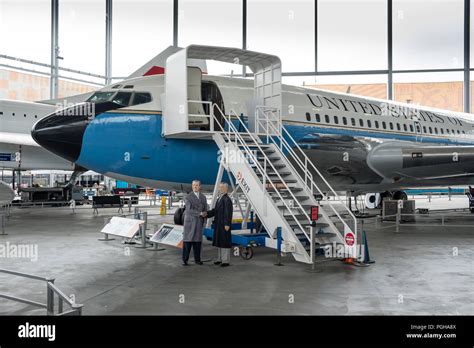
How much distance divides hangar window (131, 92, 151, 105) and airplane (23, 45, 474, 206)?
0.07ft

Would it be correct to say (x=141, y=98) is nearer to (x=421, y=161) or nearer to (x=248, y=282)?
(x=248, y=282)

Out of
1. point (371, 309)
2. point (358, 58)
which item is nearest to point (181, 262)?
point (371, 309)

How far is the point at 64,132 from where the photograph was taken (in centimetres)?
1102

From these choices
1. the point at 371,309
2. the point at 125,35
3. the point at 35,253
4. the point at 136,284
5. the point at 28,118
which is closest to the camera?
the point at 371,309

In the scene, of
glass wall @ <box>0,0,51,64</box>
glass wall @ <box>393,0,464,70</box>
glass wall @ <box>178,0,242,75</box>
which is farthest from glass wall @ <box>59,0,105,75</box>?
glass wall @ <box>393,0,464,70</box>

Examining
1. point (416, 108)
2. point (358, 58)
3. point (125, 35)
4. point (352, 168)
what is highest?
point (125, 35)

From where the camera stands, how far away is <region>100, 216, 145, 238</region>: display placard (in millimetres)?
11438

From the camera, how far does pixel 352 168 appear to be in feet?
48.6

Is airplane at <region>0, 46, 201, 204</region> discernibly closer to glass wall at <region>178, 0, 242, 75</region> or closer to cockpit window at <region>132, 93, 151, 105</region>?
glass wall at <region>178, 0, 242, 75</region>

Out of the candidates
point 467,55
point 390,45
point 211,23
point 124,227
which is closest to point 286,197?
point 124,227
